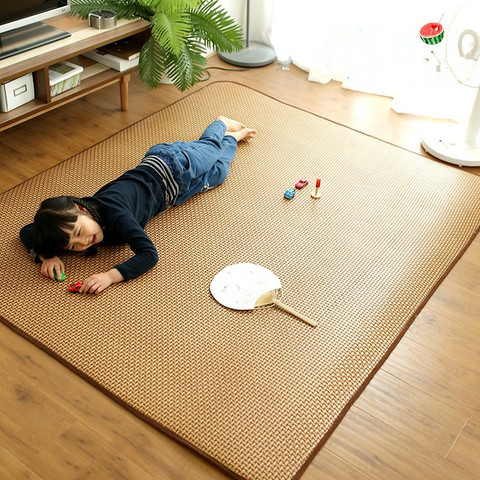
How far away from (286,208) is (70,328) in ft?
3.12

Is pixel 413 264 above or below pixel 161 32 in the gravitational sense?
below

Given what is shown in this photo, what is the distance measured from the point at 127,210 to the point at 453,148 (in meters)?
1.53

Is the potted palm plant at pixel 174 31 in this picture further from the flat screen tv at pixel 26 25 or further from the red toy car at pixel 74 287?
the red toy car at pixel 74 287

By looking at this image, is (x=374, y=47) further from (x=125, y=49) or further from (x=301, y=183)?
(x=125, y=49)

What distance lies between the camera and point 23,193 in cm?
232

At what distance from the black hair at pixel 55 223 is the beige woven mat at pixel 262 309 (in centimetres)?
16

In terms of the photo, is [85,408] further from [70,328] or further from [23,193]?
[23,193]

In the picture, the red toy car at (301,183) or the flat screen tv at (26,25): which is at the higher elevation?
the flat screen tv at (26,25)

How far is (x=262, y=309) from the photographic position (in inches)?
75.9

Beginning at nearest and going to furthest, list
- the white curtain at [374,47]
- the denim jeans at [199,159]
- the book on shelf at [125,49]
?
1. the denim jeans at [199,159]
2. the book on shelf at [125,49]
3. the white curtain at [374,47]

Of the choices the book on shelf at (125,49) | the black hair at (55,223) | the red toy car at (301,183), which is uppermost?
the book on shelf at (125,49)

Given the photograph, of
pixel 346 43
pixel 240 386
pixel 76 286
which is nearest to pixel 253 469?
pixel 240 386

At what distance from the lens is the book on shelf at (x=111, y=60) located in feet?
8.82

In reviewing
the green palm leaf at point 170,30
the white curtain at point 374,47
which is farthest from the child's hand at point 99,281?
the white curtain at point 374,47
